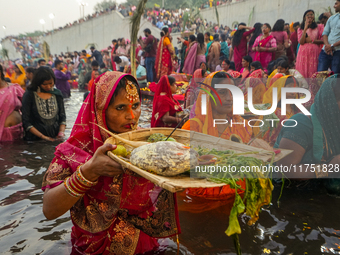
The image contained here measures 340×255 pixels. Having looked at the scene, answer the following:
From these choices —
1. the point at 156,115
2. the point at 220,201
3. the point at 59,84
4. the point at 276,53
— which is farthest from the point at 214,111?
the point at 59,84

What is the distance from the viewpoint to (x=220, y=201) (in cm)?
314

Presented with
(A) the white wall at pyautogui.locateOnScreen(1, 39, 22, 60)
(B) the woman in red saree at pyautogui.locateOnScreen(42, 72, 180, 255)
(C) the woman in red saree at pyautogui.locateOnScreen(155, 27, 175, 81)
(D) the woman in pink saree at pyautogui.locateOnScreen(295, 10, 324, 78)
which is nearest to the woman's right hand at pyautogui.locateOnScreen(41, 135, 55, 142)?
(B) the woman in red saree at pyautogui.locateOnScreen(42, 72, 180, 255)

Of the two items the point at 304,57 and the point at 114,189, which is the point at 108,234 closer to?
the point at 114,189

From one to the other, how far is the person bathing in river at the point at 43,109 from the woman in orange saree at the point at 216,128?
304 cm

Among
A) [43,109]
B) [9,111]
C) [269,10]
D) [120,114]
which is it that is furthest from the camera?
[269,10]

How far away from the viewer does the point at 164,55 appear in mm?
11570

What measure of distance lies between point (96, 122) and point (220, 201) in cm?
193

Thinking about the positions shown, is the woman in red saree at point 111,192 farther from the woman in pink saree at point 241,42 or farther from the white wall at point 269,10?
the white wall at point 269,10

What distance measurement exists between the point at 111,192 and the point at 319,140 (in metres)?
2.64

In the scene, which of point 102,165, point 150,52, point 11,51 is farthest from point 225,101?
point 11,51

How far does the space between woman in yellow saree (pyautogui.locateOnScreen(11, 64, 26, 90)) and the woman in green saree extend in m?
8.41

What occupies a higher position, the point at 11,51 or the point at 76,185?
the point at 11,51

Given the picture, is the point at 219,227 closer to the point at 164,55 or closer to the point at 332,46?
the point at 332,46

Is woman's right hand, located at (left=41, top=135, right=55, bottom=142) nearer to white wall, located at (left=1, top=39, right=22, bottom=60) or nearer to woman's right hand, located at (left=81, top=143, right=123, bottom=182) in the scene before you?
woman's right hand, located at (left=81, top=143, right=123, bottom=182)
